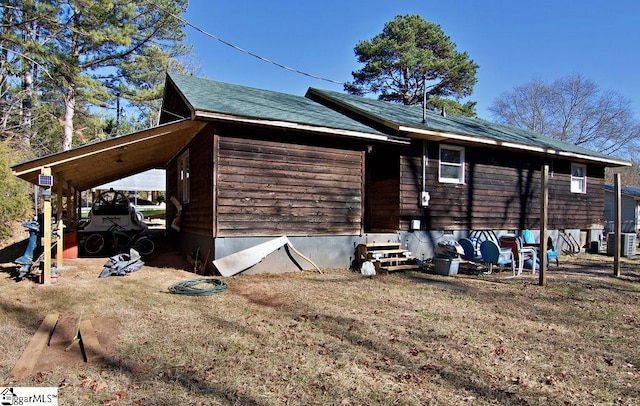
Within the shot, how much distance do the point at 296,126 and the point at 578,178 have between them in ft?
37.2

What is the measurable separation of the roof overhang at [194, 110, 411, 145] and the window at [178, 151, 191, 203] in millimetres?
3741

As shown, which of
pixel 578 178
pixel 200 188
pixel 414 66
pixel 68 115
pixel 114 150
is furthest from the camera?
pixel 414 66

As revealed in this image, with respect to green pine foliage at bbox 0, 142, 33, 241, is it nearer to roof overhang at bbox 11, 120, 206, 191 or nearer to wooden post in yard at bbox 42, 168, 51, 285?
roof overhang at bbox 11, 120, 206, 191

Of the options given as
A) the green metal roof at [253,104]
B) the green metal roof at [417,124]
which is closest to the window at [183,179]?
the green metal roof at [253,104]

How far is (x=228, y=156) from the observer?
8.22 meters

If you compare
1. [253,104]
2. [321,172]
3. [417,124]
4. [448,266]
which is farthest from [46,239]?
[417,124]

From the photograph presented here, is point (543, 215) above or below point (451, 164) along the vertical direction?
below

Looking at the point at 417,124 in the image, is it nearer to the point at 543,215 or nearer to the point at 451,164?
the point at 451,164

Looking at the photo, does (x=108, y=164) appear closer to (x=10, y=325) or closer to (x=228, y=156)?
Answer: (x=228, y=156)

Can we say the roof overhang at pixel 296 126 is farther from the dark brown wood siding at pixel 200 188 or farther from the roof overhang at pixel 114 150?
the dark brown wood siding at pixel 200 188

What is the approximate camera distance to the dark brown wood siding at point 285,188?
824cm

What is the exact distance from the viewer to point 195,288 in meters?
6.86

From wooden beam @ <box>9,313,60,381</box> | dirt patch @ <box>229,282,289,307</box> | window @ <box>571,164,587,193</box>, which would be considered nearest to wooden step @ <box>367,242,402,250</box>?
dirt patch @ <box>229,282,289,307</box>

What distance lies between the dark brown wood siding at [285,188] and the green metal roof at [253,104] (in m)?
0.55
